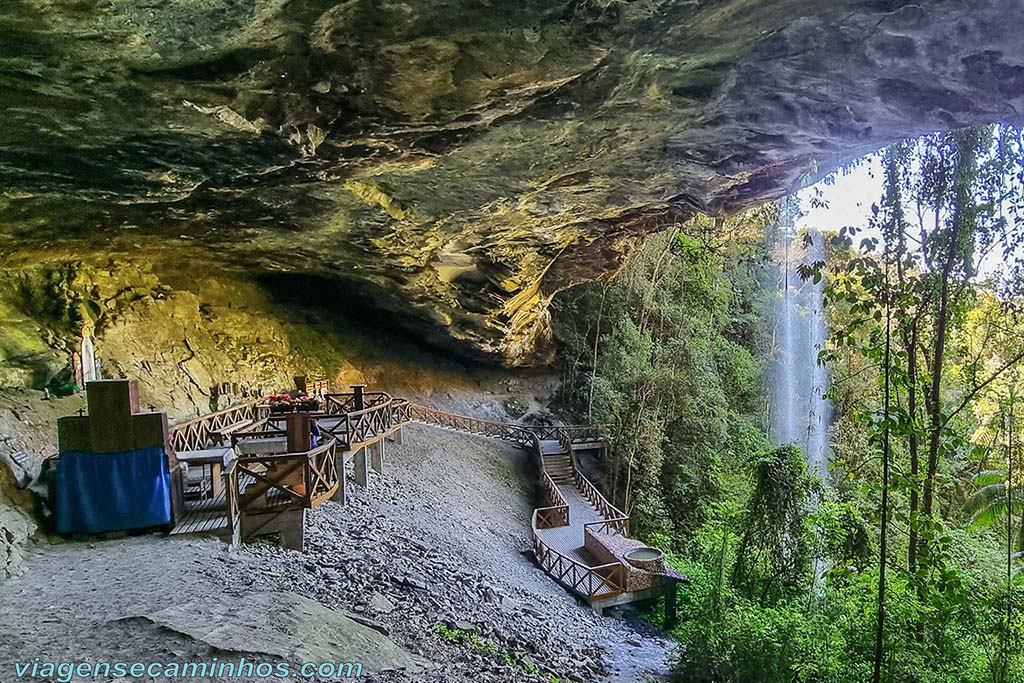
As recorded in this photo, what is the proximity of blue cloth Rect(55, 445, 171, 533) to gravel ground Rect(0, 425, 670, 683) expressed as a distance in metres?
0.27

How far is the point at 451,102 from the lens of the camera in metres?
5.61

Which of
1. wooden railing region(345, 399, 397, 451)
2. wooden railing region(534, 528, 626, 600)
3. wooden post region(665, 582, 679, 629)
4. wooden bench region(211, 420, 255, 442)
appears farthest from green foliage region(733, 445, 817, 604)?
wooden bench region(211, 420, 255, 442)

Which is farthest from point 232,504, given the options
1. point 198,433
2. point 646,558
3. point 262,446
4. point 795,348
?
point 795,348

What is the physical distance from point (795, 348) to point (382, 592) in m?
20.4

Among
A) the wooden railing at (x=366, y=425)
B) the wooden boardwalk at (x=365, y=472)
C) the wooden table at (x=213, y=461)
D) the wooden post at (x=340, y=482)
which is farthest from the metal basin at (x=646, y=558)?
the wooden table at (x=213, y=461)

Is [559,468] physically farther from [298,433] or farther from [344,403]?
[298,433]

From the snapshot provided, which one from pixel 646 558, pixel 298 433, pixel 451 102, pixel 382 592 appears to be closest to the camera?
pixel 451 102

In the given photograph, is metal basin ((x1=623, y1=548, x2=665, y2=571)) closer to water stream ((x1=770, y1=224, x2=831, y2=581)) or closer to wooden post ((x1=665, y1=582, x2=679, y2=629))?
wooden post ((x1=665, y1=582, x2=679, y2=629))

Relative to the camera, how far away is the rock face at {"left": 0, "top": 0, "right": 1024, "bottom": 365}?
428 cm

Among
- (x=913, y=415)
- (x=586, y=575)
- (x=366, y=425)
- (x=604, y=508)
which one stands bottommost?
(x=604, y=508)

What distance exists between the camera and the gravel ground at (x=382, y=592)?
4.64m

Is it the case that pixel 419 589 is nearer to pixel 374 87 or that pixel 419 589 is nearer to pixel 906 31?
pixel 374 87

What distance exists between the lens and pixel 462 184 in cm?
840

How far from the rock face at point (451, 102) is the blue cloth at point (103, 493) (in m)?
3.55
